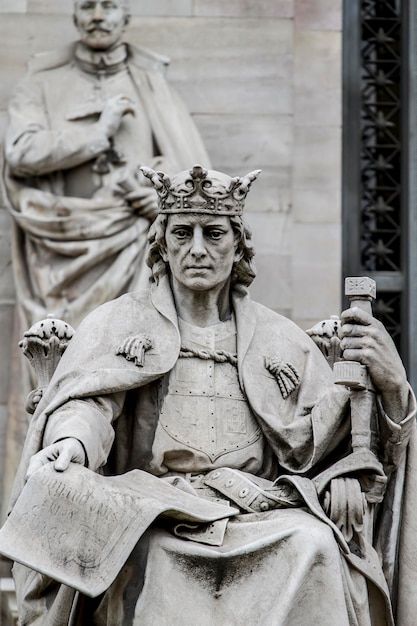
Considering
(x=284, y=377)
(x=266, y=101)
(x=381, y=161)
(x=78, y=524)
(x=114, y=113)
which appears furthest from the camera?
(x=381, y=161)

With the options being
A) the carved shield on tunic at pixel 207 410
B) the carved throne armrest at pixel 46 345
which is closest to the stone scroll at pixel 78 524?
the carved shield on tunic at pixel 207 410

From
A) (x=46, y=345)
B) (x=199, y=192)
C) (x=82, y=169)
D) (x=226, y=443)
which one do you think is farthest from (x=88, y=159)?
(x=226, y=443)

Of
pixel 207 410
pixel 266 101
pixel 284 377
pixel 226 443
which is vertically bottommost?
pixel 226 443

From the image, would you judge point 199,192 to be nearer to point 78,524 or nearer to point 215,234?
point 215,234

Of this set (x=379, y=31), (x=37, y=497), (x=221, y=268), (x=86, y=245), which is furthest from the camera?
(x=379, y=31)

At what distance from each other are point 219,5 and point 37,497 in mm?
6811

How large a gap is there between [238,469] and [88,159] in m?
4.94

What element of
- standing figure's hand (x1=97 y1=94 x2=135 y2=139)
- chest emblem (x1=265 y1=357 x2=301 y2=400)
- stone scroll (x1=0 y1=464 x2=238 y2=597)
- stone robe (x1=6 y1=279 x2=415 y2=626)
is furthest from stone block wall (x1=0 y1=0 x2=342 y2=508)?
stone scroll (x1=0 y1=464 x2=238 y2=597)

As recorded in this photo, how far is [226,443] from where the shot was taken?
13.2 m

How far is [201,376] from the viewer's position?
43.8 feet

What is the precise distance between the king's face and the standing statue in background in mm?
4293

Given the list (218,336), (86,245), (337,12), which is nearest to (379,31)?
(337,12)

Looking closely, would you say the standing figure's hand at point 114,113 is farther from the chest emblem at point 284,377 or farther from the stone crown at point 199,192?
the chest emblem at point 284,377

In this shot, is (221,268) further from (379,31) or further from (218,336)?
(379,31)
